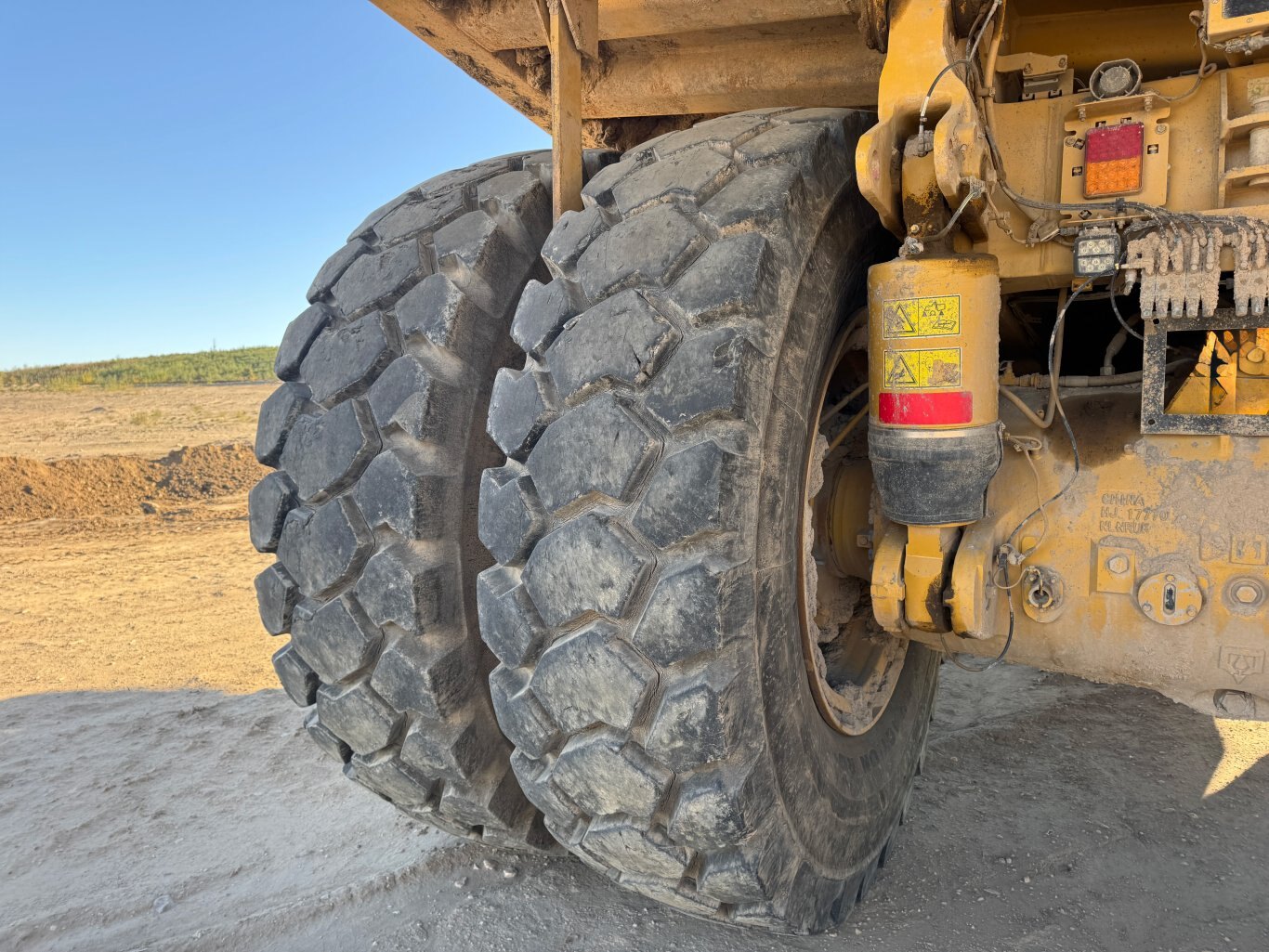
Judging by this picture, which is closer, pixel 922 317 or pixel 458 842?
pixel 922 317

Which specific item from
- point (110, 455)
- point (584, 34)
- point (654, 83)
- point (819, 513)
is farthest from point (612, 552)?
point (110, 455)

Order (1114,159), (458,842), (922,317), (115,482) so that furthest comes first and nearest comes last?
(115,482)
(458,842)
(1114,159)
(922,317)

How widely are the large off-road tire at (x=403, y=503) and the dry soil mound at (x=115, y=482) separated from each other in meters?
7.89

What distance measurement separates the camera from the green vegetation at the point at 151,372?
21.3 metres

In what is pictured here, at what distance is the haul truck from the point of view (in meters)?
1.66

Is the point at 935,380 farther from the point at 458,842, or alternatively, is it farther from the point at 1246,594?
the point at 458,842

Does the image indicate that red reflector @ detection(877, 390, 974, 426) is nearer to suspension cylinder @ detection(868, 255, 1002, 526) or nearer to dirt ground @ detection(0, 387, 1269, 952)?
suspension cylinder @ detection(868, 255, 1002, 526)

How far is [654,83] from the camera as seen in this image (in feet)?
8.96

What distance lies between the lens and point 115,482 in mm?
9805

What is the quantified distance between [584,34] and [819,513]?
1.32 m

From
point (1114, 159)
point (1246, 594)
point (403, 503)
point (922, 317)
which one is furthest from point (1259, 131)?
point (403, 503)

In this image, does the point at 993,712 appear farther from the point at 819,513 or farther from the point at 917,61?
the point at 917,61

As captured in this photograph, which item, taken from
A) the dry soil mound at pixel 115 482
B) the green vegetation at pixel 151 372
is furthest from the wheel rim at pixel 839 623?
the green vegetation at pixel 151 372

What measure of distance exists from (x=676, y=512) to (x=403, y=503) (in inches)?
29.4
